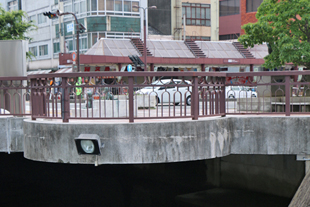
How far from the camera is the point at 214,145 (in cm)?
788

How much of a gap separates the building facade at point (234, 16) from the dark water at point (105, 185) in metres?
35.8

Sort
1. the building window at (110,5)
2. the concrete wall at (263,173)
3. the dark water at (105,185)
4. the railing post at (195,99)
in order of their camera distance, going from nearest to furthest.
A: 1. the railing post at (195,99)
2. the concrete wall at (263,173)
3. the dark water at (105,185)
4. the building window at (110,5)

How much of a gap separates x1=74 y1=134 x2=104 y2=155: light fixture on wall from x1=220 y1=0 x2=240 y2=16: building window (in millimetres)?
44869

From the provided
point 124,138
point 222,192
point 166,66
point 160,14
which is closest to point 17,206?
point 222,192

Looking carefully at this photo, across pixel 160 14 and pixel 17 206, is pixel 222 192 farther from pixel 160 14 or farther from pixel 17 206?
pixel 160 14

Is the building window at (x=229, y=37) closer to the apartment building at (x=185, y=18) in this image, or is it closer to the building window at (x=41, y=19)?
the apartment building at (x=185, y=18)

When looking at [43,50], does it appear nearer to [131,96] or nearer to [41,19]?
[41,19]

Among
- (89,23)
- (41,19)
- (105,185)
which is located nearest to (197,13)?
(89,23)

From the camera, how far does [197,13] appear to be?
1932 inches

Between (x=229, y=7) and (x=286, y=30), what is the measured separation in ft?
98.9

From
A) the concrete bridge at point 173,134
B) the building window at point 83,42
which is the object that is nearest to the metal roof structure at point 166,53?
the building window at point 83,42

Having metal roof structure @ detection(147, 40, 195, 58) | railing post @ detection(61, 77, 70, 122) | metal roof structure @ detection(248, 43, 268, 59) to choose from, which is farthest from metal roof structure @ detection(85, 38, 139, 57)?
railing post @ detection(61, 77, 70, 122)

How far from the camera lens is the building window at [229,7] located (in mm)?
49719

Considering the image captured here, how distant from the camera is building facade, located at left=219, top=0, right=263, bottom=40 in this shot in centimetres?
4872
